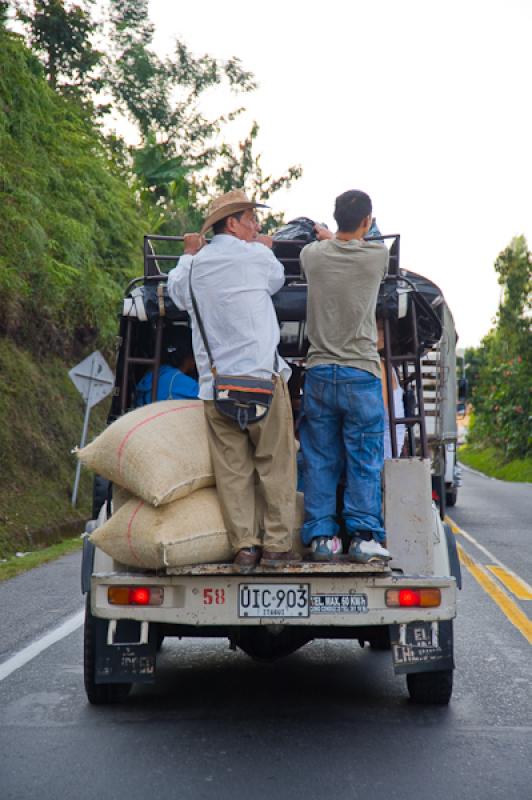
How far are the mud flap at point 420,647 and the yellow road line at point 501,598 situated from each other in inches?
109

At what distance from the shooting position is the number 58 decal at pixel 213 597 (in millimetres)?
5516

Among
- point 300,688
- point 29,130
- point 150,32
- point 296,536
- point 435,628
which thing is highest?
point 150,32

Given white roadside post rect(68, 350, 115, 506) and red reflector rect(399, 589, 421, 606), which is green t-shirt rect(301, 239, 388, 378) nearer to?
red reflector rect(399, 589, 421, 606)

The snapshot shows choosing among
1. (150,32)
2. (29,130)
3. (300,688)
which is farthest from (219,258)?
(150,32)

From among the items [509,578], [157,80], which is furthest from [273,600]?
[157,80]

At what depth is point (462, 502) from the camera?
91.0 ft

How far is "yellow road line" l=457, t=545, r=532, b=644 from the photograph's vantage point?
29.8ft

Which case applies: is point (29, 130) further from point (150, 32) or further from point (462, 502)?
point (150, 32)

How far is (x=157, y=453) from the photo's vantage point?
5555 millimetres

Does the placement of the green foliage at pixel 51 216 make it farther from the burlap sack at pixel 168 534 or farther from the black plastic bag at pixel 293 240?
the burlap sack at pixel 168 534

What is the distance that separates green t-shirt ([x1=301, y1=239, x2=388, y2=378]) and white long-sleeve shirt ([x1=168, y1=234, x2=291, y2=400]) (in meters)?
0.20

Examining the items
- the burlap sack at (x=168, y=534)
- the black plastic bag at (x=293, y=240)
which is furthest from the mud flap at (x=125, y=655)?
the black plastic bag at (x=293, y=240)

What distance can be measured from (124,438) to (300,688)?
2.12 metres

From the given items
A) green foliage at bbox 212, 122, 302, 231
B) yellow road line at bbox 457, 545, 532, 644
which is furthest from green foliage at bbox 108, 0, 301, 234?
yellow road line at bbox 457, 545, 532, 644
